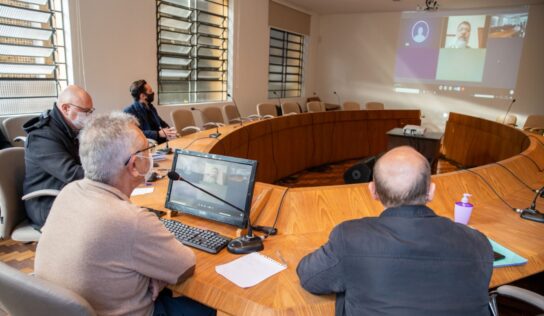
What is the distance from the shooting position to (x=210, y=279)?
117 cm

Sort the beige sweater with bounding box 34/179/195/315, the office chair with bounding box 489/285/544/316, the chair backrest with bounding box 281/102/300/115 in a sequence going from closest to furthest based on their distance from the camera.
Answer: the beige sweater with bounding box 34/179/195/315
the office chair with bounding box 489/285/544/316
the chair backrest with bounding box 281/102/300/115

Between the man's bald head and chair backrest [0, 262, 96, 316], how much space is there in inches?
32.3

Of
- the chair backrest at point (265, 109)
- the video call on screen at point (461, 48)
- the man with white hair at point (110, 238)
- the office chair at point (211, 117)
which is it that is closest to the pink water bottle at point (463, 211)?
the man with white hair at point (110, 238)

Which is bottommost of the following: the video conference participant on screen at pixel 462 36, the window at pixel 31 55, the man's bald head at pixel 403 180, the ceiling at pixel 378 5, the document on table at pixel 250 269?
the document on table at pixel 250 269

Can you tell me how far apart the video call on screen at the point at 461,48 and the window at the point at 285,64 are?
2238mm

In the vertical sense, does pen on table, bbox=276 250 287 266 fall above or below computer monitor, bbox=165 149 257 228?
below

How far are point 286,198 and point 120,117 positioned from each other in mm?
779

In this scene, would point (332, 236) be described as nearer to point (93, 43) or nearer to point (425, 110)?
point (93, 43)

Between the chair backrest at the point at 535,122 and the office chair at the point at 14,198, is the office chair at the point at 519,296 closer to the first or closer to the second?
the office chair at the point at 14,198

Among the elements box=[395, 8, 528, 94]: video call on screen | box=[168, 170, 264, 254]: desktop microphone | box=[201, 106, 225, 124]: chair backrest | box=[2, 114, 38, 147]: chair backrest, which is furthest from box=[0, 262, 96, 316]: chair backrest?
box=[395, 8, 528, 94]: video call on screen

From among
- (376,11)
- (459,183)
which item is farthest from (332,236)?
(376,11)

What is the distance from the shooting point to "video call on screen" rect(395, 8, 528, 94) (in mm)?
6746

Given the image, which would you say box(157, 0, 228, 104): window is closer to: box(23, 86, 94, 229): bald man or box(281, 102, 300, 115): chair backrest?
box(281, 102, 300, 115): chair backrest

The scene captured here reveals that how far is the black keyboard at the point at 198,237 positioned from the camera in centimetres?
136
